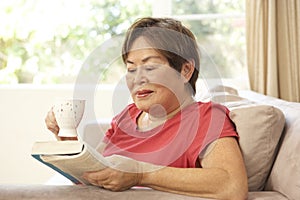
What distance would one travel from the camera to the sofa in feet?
4.14

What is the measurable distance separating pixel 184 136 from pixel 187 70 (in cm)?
22

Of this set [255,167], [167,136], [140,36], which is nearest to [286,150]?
[255,167]

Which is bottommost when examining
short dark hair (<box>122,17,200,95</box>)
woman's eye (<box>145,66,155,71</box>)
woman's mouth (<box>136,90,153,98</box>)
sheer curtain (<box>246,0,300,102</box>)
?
sheer curtain (<box>246,0,300,102</box>)

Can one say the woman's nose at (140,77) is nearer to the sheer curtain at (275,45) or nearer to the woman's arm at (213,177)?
the woman's arm at (213,177)

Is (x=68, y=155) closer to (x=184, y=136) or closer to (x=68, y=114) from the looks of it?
(x=68, y=114)

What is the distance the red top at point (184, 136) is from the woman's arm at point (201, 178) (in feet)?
0.21

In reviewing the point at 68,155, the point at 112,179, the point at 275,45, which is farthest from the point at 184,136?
the point at 275,45

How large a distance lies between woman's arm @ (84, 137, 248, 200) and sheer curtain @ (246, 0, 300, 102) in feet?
5.89

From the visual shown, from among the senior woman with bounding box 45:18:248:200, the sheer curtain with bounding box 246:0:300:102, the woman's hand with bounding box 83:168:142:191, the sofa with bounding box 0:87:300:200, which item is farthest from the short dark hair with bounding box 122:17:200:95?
the sheer curtain with bounding box 246:0:300:102

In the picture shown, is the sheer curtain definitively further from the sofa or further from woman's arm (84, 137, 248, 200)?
woman's arm (84, 137, 248, 200)

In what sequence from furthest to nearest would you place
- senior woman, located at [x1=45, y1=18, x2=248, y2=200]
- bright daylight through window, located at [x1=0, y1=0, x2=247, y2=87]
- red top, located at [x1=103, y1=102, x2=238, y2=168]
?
1. bright daylight through window, located at [x1=0, y1=0, x2=247, y2=87]
2. red top, located at [x1=103, y1=102, x2=238, y2=168]
3. senior woman, located at [x1=45, y1=18, x2=248, y2=200]

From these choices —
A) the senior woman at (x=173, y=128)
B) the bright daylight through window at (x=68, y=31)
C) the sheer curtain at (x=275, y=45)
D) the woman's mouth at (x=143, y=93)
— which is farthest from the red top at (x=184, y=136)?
the bright daylight through window at (x=68, y=31)

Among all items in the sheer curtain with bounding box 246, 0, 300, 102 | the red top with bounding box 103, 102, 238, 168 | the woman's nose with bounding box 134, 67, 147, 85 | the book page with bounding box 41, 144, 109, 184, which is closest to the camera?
the book page with bounding box 41, 144, 109, 184

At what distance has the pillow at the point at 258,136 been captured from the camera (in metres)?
1.41
